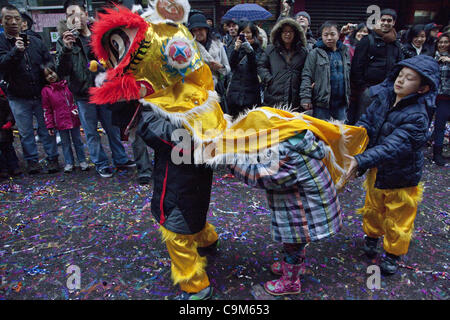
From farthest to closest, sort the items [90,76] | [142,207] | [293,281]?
[90,76] → [142,207] → [293,281]

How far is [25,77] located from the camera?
4.24 meters

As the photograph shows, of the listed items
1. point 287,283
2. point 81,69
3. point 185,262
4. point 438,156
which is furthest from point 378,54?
point 81,69

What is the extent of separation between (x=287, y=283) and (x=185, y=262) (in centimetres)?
77

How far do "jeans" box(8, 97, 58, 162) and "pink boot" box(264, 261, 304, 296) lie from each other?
12.9 ft

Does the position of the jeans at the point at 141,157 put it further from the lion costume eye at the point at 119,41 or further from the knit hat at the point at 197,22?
the lion costume eye at the point at 119,41

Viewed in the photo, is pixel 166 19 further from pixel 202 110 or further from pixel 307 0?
pixel 307 0

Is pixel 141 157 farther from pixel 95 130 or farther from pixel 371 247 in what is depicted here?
pixel 371 247

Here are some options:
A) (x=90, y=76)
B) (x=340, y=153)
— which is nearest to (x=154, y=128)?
(x=340, y=153)

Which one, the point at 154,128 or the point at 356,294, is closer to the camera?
the point at 154,128

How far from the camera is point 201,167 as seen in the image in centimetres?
206

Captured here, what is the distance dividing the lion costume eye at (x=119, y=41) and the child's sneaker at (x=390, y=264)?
246 centimetres

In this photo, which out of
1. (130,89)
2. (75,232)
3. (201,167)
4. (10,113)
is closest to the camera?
(130,89)

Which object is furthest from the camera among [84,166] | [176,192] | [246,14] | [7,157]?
[246,14]

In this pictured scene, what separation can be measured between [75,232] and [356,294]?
264 centimetres
